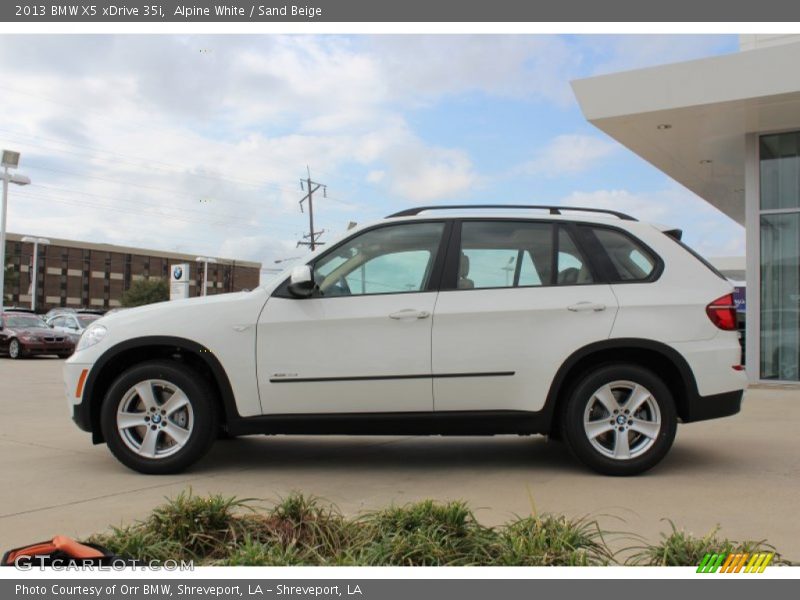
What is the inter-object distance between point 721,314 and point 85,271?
118 metres

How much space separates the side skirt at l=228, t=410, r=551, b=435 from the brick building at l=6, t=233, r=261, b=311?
95.5 meters

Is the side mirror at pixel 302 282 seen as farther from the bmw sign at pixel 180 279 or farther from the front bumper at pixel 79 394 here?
the bmw sign at pixel 180 279

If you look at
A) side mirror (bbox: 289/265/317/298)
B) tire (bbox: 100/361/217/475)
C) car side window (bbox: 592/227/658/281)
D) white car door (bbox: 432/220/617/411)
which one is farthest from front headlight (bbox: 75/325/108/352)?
car side window (bbox: 592/227/658/281)

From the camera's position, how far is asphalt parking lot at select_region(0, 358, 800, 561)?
13.7ft

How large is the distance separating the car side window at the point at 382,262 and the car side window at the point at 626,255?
4.04ft

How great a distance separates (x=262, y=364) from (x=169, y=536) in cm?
195

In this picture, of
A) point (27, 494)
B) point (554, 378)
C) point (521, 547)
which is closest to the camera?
point (521, 547)

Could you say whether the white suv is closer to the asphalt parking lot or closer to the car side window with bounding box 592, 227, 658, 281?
the car side window with bounding box 592, 227, 658, 281

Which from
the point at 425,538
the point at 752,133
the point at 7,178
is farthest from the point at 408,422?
the point at 7,178

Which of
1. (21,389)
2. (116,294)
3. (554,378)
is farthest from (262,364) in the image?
(116,294)

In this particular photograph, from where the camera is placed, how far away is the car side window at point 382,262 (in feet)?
17.8

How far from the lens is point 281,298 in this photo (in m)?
5.38

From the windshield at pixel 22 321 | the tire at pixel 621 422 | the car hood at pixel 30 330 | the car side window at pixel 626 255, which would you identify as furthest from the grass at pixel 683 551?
the windshield at pixel 22 321

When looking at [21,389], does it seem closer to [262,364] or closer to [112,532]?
[262,364]
